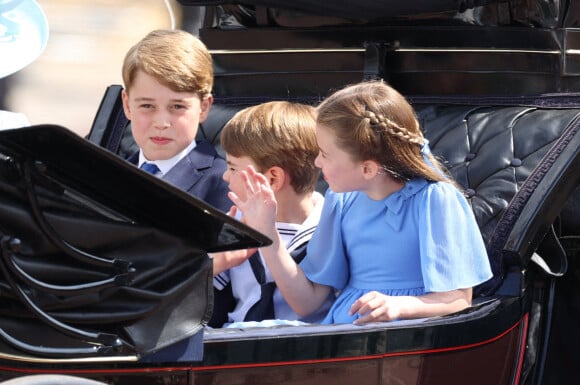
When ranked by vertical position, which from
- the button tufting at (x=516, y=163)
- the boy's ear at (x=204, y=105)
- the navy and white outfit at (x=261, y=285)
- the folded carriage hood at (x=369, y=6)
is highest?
the folded carriage hood at (x=369, y=6)

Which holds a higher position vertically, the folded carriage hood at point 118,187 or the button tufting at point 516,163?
the folded carriage hood at point 118,187

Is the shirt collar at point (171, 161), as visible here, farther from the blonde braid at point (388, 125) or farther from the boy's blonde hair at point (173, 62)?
the blonde braid at point (388, 125)

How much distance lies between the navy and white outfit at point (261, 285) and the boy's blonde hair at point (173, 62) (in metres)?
0.47

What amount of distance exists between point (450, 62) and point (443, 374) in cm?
114

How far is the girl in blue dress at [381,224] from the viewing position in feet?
7.84

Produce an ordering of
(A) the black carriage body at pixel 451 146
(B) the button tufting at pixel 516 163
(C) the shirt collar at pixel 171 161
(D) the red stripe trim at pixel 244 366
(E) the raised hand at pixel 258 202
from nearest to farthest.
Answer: (D) the red stripe trim at pixel 244 366 < (A) the black carriage body at pixel 451 146 < (E) the raised hand at pixel 258 202 < (B) the button tufting at pixel 516 163 < (C) the shirt collar at pixel 171 161

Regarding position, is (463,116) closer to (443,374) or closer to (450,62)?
(450,62)

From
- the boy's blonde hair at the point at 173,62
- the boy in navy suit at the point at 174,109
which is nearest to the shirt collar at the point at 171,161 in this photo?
the boy in navy suit at the point at 174,109

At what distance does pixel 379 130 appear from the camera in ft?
8.09

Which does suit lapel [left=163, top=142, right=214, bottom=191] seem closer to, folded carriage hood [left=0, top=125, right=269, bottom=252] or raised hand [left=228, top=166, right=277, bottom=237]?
raised hand [left=228, top=166, right=277, bottom=237]

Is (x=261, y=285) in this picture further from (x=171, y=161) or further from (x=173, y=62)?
(x=173, y=62)

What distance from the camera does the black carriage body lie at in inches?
83.9

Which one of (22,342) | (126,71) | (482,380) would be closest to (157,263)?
(22,342)

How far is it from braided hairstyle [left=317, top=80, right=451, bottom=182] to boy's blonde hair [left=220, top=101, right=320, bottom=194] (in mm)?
198
